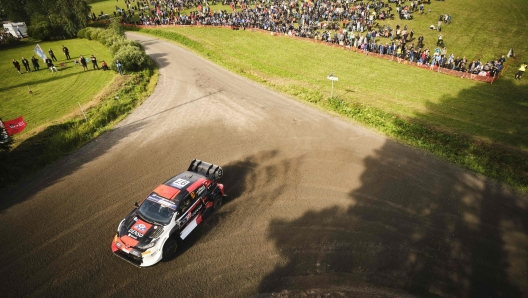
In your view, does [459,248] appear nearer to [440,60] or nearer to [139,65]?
[440,60]

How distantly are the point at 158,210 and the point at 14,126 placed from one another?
53.4 ft

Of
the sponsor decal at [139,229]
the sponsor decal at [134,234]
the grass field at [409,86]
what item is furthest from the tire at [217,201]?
the grass field at [409,86]

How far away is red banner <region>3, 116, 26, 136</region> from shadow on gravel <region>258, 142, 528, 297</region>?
19.8 m

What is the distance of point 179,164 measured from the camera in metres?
15.8

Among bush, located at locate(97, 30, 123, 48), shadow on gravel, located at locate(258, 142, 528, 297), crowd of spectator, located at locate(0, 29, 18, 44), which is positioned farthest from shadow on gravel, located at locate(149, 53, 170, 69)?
crowd of spectator, located at locate(0, 29, 18, 44)

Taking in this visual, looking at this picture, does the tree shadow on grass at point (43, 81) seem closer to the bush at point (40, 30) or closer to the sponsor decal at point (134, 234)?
the bush at point (40, 30)

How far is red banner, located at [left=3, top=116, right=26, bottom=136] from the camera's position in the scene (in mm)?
18609

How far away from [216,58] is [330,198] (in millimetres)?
27835

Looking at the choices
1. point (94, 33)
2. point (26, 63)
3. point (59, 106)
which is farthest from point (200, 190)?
point (94, 33)

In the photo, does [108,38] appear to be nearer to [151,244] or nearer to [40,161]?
[40,161]

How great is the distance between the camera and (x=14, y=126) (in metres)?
18.9

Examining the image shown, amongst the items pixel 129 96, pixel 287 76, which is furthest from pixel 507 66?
pixel 129 96

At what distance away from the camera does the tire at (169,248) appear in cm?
1006

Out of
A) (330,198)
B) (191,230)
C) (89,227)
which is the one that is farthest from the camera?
(330,198)
